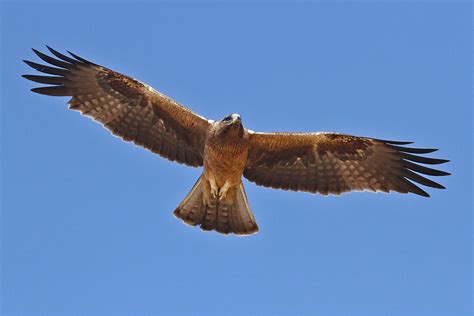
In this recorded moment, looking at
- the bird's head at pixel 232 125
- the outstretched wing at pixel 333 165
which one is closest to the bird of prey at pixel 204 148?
the outstretched wing at pixel 333 165

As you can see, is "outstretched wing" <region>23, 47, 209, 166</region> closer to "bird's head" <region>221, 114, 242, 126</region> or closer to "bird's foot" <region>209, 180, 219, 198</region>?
"bird's foot" <region>209, 180, 219, 198</region>

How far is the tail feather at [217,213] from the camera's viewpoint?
10.5m

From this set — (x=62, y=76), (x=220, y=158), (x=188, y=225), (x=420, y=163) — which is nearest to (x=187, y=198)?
(x=188, y=225)

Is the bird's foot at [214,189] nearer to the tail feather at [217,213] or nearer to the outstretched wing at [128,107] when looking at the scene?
the tail feather at [217,213]

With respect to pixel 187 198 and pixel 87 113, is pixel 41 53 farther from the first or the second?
pixel 187 198

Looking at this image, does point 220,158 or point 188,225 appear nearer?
point 220,158

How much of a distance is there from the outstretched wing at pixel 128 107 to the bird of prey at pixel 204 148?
0.05 feet

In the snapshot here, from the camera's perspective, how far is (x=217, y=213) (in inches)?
416

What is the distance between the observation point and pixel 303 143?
1055cm

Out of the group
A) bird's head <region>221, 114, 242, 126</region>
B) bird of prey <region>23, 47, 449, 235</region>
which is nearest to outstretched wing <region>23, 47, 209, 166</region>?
bird of prey <region>23, 47, 449, 235</region>

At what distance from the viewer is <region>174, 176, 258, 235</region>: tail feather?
10531 mm

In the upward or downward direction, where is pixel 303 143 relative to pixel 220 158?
upward

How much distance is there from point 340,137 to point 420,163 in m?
1.26

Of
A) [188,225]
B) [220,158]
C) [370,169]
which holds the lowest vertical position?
[188,225]
